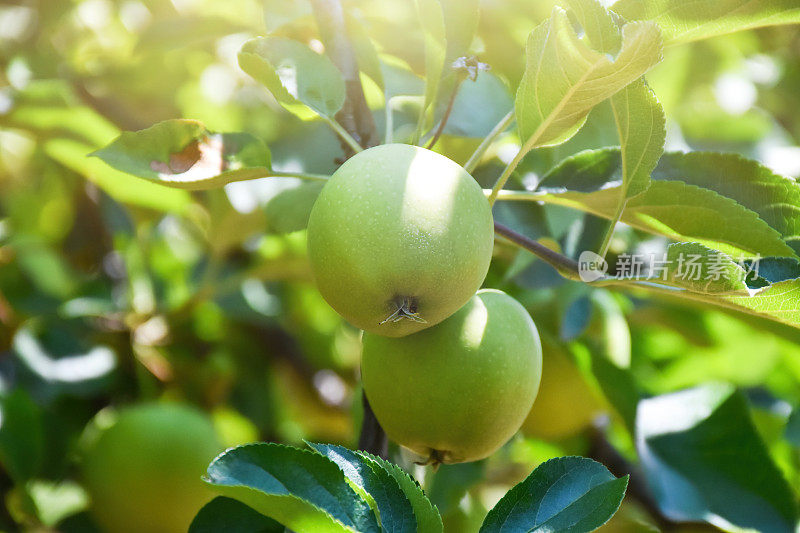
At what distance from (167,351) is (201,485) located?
42cm

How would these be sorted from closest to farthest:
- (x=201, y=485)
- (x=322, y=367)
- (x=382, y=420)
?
(x=382, y=420), (x=201, y=485), (x=322, y=367)

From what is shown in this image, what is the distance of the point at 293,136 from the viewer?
47.6 inches

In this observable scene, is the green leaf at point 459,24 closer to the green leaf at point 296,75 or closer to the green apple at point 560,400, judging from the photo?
the green leaf at point 296,75

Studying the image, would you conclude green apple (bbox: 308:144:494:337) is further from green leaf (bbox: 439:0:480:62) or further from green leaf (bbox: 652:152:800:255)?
green leaf (bbox: 652:152:800:255)

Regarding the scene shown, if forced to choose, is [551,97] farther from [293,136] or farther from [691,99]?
[691,99]

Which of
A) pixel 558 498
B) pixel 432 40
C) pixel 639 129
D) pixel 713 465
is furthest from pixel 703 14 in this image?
pixel 713 465

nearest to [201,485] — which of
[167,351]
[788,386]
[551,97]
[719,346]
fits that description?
[167,351]

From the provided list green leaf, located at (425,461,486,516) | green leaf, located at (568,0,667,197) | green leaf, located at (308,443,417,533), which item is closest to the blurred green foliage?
green leaf, located at (425,461,486,516)

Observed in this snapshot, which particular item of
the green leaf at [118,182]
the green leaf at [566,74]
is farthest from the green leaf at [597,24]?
the green leaf at [118,182]

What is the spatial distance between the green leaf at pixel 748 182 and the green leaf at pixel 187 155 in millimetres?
442

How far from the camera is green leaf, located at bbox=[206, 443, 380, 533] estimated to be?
52 cm

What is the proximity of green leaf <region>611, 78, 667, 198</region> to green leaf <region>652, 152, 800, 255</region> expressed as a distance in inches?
5.6

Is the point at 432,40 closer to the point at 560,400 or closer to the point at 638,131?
the point at 638,131

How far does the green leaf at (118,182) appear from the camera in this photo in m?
1.25
